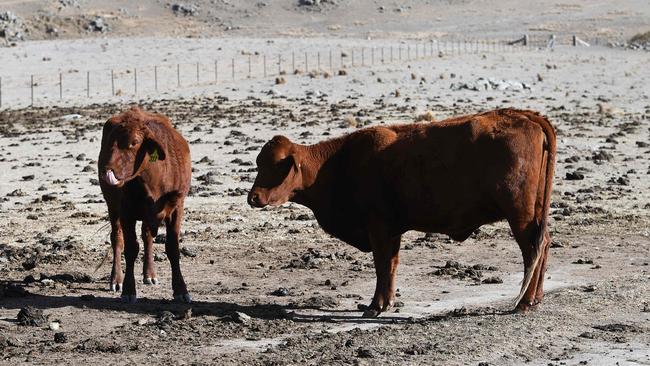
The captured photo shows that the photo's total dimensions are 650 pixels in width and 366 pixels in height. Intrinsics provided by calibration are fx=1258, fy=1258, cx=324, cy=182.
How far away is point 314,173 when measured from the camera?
1212 centimetres

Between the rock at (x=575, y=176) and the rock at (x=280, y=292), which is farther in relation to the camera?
the rock at (x=575, y=176)

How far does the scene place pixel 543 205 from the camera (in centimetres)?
1159

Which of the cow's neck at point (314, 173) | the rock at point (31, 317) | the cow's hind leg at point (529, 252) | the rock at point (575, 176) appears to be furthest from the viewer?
the rock at point (575, 176)

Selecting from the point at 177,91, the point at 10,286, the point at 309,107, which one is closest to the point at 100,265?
the point at 10,286

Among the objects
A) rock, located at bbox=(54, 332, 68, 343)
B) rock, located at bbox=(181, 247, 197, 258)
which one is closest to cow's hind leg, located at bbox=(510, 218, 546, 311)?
rock, located at bbox=(54, 332, 68, 343)

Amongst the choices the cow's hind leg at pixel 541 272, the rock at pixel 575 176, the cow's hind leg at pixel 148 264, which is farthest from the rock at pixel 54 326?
the rock at pixel 575 176

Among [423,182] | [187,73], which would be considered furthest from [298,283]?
[187,73]

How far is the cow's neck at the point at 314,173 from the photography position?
12109 millimetres

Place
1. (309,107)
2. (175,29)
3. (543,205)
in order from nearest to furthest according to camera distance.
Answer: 1. (543,205)
2. (309,107)
3. (175,29)

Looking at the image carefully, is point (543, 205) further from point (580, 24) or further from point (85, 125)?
point (580, 24)

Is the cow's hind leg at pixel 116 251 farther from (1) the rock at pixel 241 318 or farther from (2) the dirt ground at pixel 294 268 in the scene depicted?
(1) the rock at pixel 241 318

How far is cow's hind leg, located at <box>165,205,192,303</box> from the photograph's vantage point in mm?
12438

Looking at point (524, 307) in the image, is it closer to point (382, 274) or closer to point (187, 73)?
point (382, 274)

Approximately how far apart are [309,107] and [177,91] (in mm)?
11078
